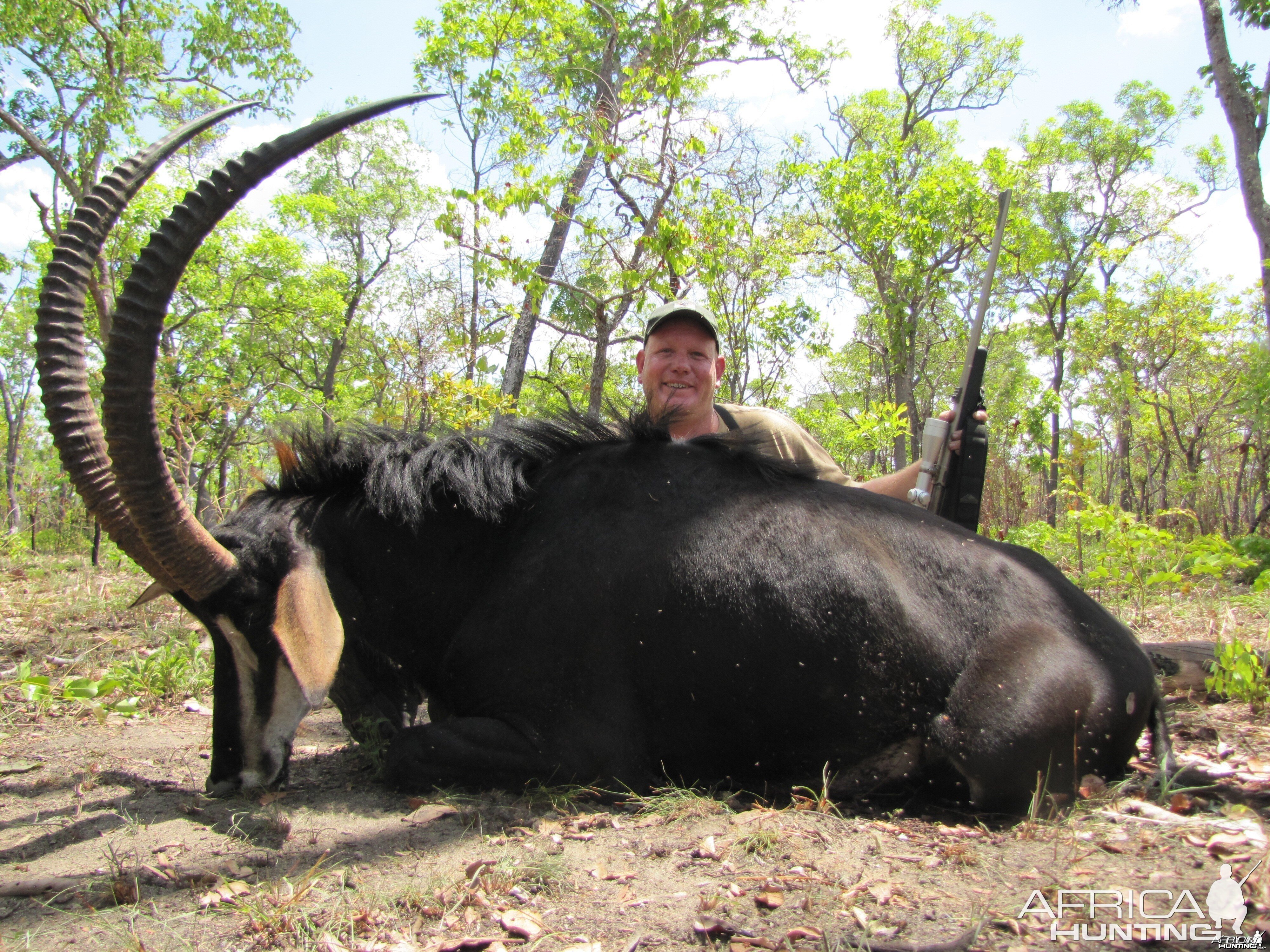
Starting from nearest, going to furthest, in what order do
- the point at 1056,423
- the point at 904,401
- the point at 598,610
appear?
1. the point at 598,610
2. the point at 904,401
3. the point at 1056,423

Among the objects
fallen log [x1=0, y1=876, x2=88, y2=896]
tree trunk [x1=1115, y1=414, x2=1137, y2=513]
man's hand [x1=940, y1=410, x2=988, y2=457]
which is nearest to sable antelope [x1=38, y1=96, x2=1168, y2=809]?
fallen log [x1=0, y1=876, x2=88, y2=896]

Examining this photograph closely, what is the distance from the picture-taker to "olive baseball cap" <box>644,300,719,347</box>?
4711mm

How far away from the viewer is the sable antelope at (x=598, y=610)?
8.72ft

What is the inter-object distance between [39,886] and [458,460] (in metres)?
2.02

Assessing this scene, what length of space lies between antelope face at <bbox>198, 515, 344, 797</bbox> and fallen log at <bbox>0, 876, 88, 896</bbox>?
67 cm

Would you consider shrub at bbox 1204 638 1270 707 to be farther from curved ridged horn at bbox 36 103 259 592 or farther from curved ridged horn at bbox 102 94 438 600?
curved ridged horn at bbox 36 103 259 592

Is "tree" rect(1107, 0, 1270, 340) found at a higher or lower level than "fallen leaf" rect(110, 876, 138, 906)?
higher

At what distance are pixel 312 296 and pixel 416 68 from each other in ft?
29.1

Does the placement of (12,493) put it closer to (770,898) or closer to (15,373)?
(15,373)

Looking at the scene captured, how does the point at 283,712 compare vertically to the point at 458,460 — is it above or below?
below

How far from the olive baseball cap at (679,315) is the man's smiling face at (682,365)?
0.08 feet

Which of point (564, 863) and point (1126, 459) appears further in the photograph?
point (1126, 459)

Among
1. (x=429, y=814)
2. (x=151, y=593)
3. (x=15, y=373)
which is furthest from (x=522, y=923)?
(x=15, y=373)

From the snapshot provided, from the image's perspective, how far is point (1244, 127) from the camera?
9.67m
